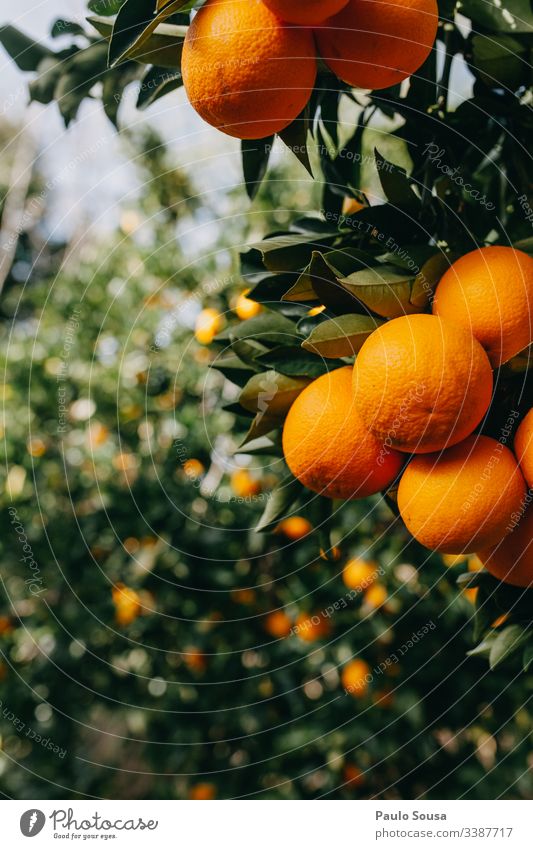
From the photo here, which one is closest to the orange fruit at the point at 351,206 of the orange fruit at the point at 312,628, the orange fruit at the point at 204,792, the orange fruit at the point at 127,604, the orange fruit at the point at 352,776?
the orange fruit at the point at 312,628

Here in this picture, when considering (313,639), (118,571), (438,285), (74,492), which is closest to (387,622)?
(313,639)

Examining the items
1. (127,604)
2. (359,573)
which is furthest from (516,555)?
(127,604)

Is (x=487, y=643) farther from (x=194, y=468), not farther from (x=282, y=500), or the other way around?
(x=194, y=468)

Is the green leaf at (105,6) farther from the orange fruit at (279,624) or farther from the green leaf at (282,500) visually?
the orange fruit at (279,624)

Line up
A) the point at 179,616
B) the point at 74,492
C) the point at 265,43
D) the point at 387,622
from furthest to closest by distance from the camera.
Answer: the point at 74,492 → the point at 179,616 → the point at 387,622 → the point at 265,43

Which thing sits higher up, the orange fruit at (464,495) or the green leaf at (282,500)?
the orange fruit at (464,495)

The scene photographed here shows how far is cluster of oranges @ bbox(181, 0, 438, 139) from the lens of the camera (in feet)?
1.35

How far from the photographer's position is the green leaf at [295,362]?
1.83 ft

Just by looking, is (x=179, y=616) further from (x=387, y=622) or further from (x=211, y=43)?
(x=211, y=43)

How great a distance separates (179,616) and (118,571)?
18 centimetres

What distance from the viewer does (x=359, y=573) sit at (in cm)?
133

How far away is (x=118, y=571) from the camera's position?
1559mm

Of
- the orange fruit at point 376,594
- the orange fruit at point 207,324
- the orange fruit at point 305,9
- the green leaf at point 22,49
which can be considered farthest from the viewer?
the orange fruit at point 376,594

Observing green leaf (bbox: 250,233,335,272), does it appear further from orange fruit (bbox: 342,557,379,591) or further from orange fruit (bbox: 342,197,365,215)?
orange fruit (bbox: 342,557,379,591)
